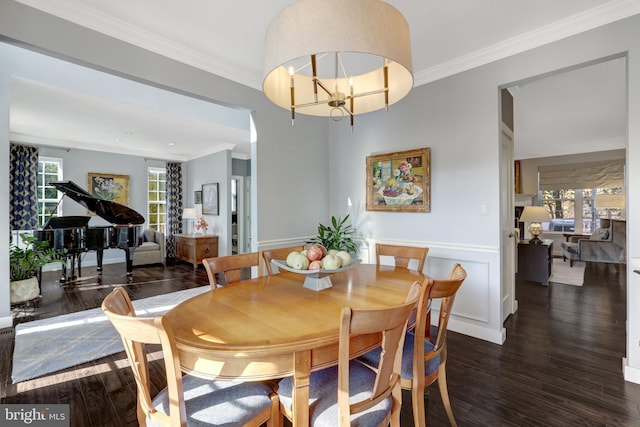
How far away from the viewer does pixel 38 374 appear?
2.28 meters

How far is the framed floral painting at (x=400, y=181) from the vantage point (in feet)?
10.6

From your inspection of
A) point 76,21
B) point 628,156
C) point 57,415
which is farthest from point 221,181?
point 628,156

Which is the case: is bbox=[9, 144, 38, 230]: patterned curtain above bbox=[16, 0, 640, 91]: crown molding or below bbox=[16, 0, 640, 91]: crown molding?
below

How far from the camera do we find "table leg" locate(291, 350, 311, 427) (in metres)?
1.06

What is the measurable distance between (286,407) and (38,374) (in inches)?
91.7

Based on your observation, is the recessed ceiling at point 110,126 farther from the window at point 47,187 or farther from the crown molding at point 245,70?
the crown molding at point 245,70

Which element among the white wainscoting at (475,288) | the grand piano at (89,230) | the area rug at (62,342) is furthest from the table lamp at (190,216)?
the white wainscoting at (475,288)

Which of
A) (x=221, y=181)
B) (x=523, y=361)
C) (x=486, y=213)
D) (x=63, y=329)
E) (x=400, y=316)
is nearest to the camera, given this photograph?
(x=400, y=316)

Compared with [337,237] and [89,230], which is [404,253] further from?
[89,230]

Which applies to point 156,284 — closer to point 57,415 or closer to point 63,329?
point 63,329

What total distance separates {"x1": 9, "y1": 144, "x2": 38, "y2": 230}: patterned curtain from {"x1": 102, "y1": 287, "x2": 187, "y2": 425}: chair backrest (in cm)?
627

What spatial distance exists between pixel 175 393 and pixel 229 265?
1146 millimetres

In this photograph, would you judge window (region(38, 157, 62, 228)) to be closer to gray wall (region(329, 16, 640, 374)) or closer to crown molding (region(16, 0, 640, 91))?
crown molding (region(16, 0, 640, 91))

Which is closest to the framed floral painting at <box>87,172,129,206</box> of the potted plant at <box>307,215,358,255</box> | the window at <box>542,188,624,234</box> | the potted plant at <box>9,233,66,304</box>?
the potted plant at <box>9,233,66,304</box>
